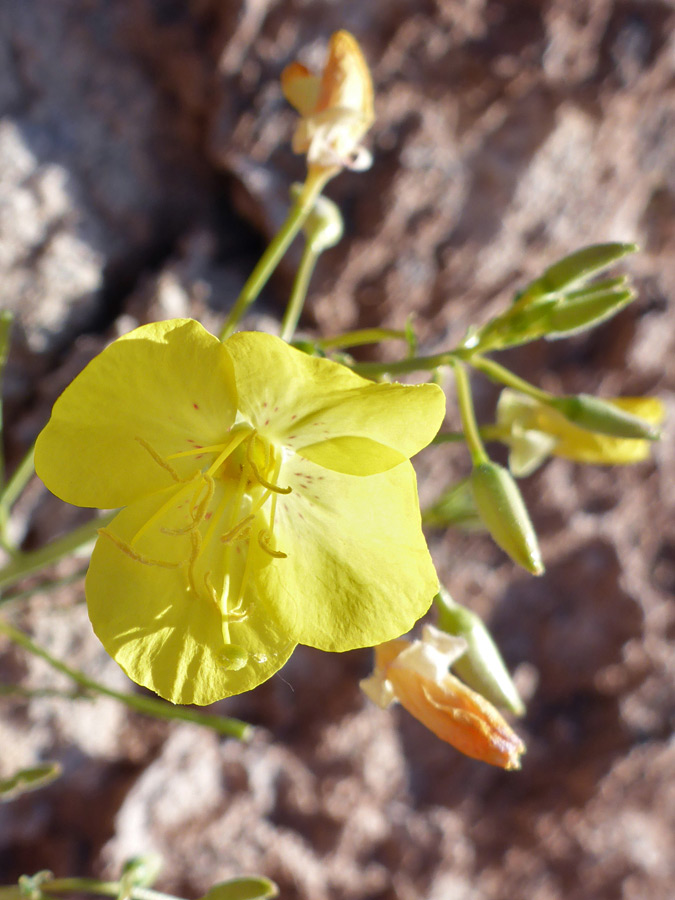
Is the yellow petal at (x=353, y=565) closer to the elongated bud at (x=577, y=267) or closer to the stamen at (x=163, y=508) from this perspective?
the stamen at (x=163, y=508)

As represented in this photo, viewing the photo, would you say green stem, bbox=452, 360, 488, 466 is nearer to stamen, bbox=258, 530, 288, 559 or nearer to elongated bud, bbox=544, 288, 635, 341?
elongated bud, bbox=544, 288, 635, 341

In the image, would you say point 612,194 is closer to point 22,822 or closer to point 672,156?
point 672,156

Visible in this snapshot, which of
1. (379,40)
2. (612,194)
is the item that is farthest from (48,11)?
(612,194)

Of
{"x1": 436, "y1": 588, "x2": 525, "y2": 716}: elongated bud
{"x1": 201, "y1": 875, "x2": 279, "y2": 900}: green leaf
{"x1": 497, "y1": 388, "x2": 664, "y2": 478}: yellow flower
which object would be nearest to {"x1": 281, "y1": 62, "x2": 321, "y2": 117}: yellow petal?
A: {"x1": 497, "y1": 388, "x2": 664, "y2": 478}: yellow flower

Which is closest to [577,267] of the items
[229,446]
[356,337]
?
[356,337]

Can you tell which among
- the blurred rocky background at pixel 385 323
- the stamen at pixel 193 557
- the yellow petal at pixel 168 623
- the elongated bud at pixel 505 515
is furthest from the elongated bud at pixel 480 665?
the blurred rocky background at pixel 385 323
